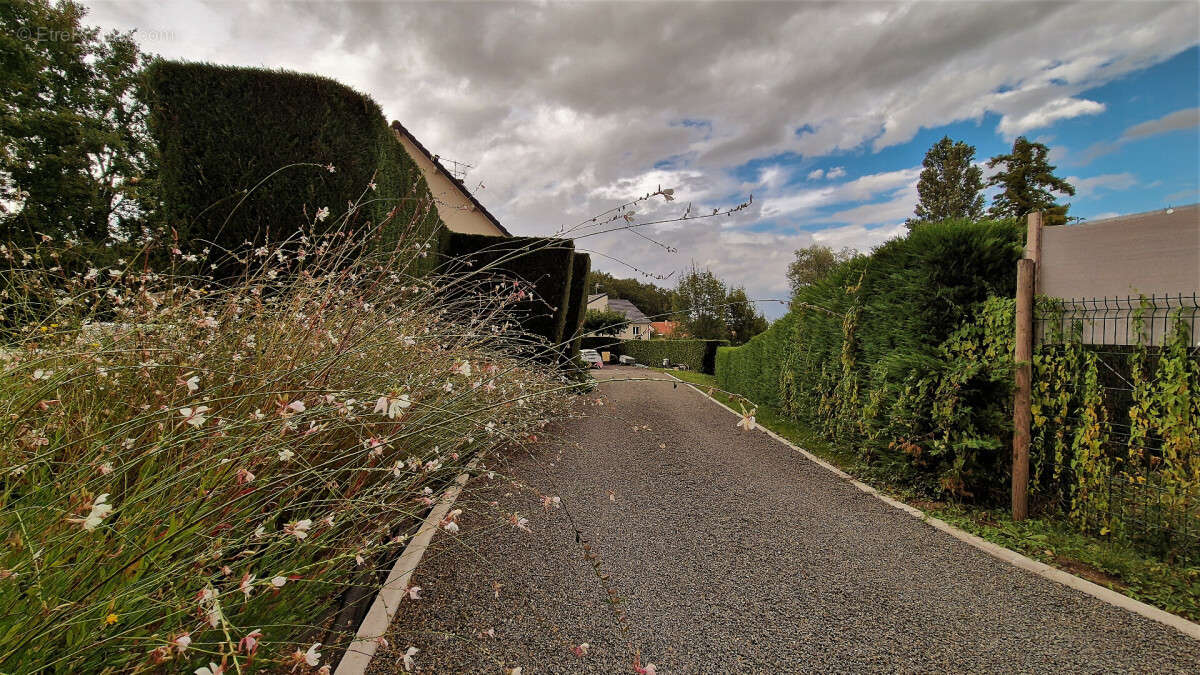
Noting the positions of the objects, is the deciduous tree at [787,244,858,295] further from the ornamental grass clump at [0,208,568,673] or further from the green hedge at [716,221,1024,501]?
the ornamental grass clump at [0,208,568,673]

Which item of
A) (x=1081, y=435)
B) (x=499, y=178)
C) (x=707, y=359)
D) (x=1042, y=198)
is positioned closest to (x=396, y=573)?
(x=499, y=178)

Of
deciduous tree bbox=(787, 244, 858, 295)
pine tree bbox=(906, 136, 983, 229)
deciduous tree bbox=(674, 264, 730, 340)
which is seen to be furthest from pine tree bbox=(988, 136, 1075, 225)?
deciduous tree bbox=(674, 264, 730, 340)

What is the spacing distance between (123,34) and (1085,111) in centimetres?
2480

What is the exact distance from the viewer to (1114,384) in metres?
3.40

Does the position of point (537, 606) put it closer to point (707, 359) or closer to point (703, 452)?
point (703, 452)

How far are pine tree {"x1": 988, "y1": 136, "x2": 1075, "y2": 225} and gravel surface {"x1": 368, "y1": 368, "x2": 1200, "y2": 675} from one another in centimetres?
2645

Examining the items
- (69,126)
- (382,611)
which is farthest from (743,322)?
(69,126)

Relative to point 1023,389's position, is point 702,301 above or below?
above

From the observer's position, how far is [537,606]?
2.22 m

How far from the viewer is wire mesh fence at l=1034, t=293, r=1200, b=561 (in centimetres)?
265

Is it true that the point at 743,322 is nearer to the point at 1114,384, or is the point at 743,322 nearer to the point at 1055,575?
the point at 1114,384

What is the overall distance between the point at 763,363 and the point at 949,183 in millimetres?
24989

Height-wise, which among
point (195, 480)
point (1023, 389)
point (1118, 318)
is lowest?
point (195, 480)

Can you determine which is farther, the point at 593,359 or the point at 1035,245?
the point at 593,359
